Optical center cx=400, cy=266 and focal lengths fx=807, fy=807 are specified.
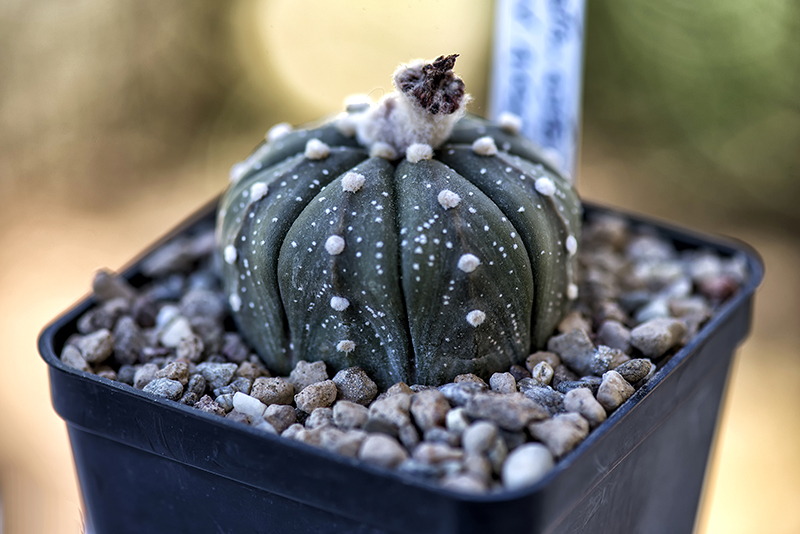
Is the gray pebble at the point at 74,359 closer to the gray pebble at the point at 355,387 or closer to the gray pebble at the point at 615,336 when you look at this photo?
the gray pebble at the point at 355,387

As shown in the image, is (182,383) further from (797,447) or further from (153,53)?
(797,447)

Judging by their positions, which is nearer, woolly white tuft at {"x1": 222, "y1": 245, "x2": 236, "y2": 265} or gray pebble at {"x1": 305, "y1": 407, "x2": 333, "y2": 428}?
gray pebble at {"x1": 305, "y1": 407, "x2": 333, "y2": 428}

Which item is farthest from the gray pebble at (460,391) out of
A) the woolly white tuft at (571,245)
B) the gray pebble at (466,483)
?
the woolly white tuft at (571,245)

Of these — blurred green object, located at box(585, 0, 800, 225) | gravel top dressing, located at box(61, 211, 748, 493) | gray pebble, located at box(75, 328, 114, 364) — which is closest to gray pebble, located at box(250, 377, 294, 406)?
gravel top dressing, located at box(61, 211, 748, 493)

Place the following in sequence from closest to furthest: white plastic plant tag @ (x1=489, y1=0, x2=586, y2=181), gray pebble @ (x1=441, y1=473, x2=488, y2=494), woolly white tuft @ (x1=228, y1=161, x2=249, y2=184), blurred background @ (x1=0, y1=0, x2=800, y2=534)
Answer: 1. gray pebble @ (x1=441, y1=473, x2=488, y2=494)
2. woolly white tuft @ (x1=228, y1=161, x2=249, y2=184)
3. white plastic plant tag @ (x1=489, y1=0, x2=586, y2=181)
4. blurred background @ (x1=0, y1=0, x2=800, y2=534)

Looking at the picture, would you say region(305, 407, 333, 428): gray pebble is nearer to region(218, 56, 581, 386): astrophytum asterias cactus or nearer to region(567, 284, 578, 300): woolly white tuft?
region(218, 56, 581, 386): astrophytum asterias cactus

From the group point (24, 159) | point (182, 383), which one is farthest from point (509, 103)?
point (24, 159)
